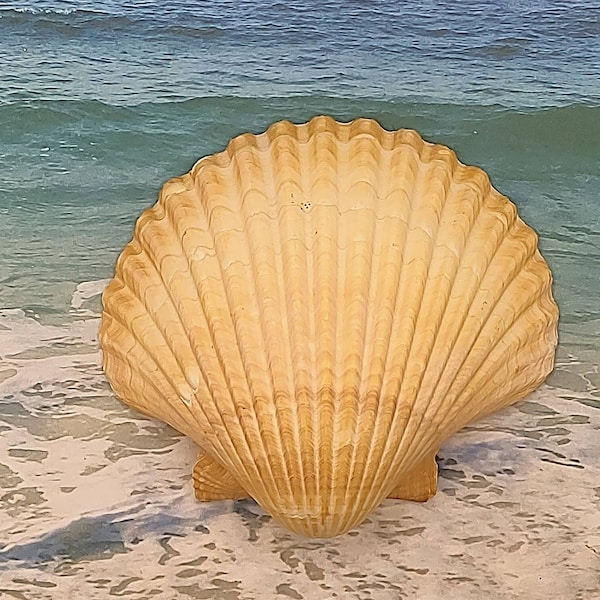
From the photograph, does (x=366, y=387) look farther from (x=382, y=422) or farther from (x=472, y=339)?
(x=472, y=339)

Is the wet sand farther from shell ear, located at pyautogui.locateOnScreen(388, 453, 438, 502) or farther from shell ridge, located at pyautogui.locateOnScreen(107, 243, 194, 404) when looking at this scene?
shell ridge, located at pyautogui.locateOnScreen(107, 243, 194, 404)

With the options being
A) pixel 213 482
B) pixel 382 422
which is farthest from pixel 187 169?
pixel 382 422

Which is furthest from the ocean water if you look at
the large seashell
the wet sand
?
the large seashell

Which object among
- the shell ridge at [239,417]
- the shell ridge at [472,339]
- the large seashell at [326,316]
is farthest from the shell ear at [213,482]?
the shell ridge at [472,339]

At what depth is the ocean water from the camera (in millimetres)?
1664

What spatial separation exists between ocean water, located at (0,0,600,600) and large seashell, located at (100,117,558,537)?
14cm

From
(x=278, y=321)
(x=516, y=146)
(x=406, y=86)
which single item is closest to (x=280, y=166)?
(x=278, y=321)

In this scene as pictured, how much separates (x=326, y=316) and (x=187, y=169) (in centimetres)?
189

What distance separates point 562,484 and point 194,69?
2.84m

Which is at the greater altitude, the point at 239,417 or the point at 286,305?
the point at 286,305

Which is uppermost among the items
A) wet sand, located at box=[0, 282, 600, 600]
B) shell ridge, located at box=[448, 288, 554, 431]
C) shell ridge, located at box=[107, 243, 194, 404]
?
shell ridge, located at box=[107, 243, 194, 404]

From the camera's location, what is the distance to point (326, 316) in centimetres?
155

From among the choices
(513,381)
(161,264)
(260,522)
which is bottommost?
(260,522)

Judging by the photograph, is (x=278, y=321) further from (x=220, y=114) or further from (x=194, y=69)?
(x=194, y=69)
